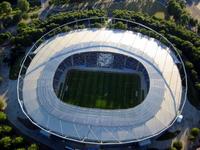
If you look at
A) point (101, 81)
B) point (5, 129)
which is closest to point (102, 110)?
point (101, 81)

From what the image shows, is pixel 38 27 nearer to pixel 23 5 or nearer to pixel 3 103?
pixel 23 5

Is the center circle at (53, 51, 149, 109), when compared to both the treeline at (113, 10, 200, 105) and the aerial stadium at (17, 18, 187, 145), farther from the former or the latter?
the treeline at (113, 10, 200, 105)

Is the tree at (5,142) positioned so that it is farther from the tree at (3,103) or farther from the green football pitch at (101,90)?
the green football pitch at (101,90)

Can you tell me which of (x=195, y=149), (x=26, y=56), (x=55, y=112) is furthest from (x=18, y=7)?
(x=195, y=149)

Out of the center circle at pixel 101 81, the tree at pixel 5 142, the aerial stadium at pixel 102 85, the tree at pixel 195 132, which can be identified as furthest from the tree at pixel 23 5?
the tree at pixel 195 132

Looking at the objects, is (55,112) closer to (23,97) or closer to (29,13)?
(23,97)

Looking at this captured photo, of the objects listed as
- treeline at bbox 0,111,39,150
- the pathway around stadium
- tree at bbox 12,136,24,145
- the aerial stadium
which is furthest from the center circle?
tree at bbox 12,136,24,145

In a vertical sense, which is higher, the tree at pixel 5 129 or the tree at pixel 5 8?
the tree at pixel 5 8
